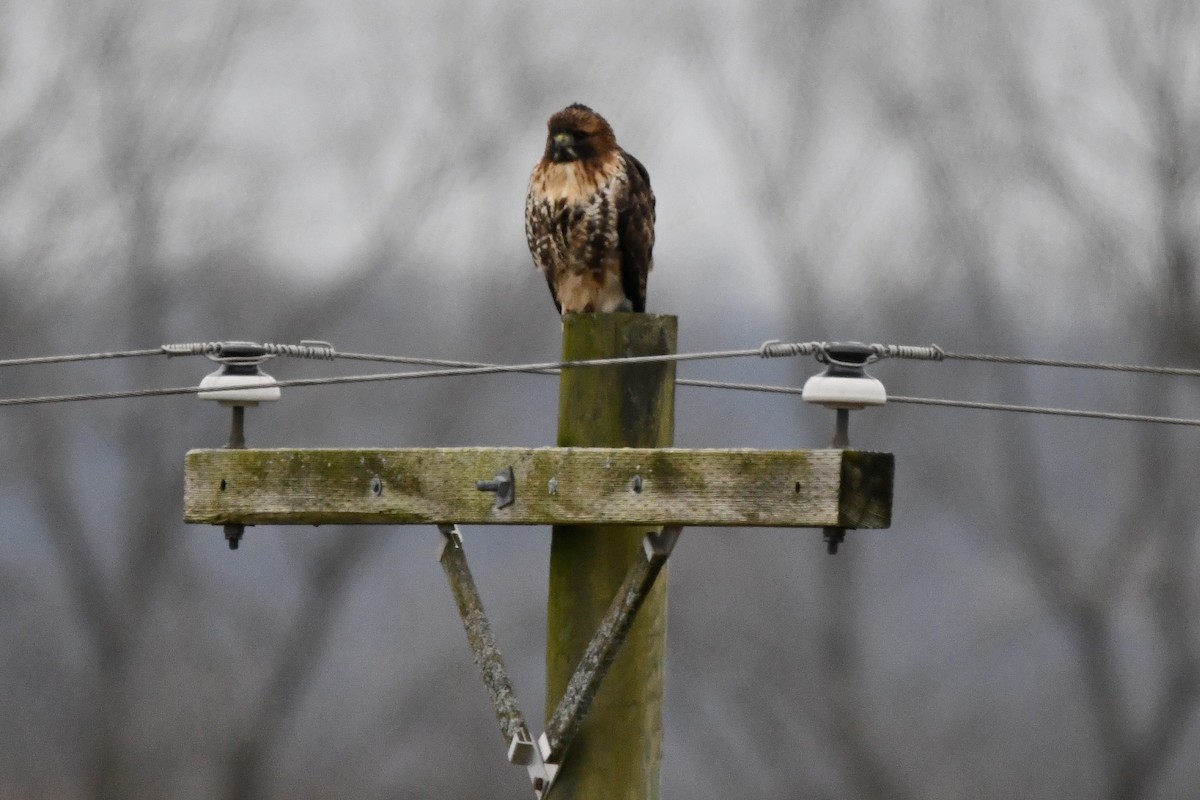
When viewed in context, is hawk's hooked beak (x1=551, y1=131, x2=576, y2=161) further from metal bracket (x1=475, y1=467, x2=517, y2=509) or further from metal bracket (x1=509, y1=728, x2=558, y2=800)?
metal bracket (x1=509, y1=728, x2=558, y2=800)

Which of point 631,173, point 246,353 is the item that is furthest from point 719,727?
point 246,353

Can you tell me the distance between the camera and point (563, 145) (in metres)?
6.80

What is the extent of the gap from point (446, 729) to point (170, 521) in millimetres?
3261

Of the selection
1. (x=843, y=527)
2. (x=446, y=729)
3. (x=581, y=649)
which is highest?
(x=843, y=527)

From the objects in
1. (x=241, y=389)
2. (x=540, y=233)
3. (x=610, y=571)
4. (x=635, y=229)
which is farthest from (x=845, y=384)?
(x=540, y=233)

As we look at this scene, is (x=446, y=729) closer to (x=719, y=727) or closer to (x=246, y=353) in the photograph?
(x=719, y=727)

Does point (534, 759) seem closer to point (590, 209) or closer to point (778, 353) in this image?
point (778, 353)

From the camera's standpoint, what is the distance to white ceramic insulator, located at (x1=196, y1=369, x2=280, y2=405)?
17.6ft

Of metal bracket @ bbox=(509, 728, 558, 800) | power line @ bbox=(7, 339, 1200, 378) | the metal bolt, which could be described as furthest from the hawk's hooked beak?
the metal bolt

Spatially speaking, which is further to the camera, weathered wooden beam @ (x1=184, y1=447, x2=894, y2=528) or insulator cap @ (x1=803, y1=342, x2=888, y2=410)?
insulator cap @ (x1=803, y1=342, x2=888, y2=410)

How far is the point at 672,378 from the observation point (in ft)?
16.7

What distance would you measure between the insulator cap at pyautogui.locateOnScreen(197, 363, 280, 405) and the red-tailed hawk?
5.61ft

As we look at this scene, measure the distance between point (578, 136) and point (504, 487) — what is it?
2241 mm

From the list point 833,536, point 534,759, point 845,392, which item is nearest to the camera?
point 833,536
